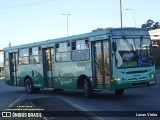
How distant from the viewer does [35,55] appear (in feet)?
85.2

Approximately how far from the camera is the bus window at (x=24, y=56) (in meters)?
27.2

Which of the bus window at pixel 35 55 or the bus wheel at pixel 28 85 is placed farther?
the bus wheel at pixel 28 85

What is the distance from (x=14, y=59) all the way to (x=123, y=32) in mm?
12176

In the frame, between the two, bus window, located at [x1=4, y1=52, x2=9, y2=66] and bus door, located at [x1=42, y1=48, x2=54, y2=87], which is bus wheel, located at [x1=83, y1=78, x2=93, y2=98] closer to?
bus door, located at [x1=42, y1=48, x2=54, y2=87]

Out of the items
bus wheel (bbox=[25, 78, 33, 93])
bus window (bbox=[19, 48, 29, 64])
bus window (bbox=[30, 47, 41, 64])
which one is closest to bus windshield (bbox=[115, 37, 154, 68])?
bus window (bbox=[30, 47, 41, 64])

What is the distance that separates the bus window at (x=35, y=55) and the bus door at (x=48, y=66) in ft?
2.32

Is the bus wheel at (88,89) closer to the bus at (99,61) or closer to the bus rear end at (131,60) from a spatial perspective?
the bus at (99,61)

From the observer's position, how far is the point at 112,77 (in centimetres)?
1797

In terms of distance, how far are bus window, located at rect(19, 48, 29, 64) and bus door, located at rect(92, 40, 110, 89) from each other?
863 centimetres

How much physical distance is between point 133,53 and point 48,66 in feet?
23.6

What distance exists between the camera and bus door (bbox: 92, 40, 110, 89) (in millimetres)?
18422

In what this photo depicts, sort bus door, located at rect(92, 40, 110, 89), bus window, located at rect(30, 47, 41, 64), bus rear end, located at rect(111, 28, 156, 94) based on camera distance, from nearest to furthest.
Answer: bus rear end, located at rect(111, 28, 156, 94)
bus door, located at rect(92, 40, 110, 89)
bus window, located at rect(30, 47, 41, 64)

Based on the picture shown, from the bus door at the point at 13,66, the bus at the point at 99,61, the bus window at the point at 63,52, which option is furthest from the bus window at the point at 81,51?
the bus door at the point at 13,66

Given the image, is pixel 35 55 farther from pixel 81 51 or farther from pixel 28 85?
pixel 81 51
